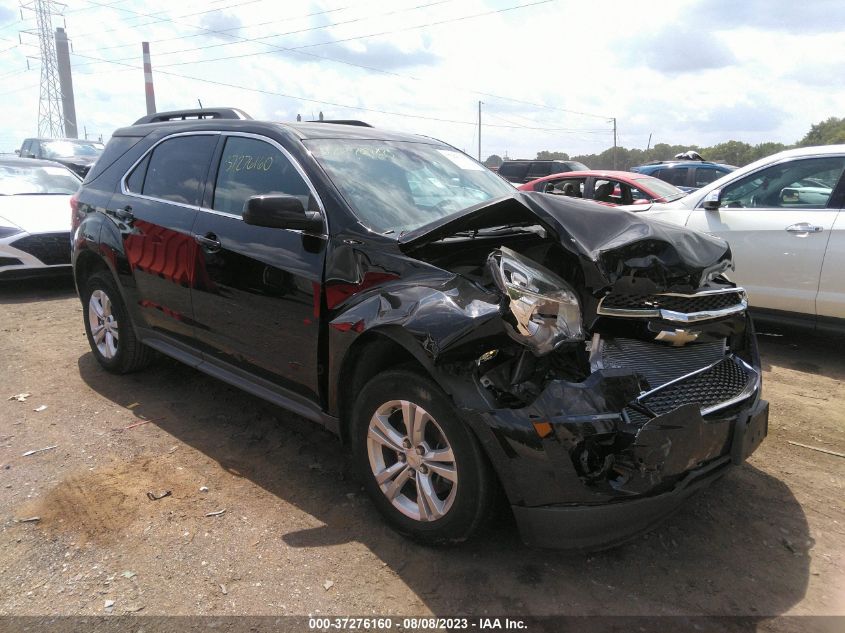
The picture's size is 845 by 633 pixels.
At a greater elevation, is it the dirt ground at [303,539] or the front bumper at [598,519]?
the front bumper at [598,519]

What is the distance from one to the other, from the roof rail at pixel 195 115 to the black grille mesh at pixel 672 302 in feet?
9.07

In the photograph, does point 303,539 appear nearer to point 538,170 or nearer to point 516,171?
point 538,170

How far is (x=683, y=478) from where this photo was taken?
2.35 m

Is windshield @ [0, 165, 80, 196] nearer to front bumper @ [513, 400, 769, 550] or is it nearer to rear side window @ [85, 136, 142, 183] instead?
rear side window @ [85, 136, 142, 183]

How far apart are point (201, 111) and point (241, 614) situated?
352 cm

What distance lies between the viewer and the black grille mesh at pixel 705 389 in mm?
2441

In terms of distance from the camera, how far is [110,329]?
4781mm

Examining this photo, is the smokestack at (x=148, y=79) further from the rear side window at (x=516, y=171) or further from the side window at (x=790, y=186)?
the side window at (x=790, y=186)

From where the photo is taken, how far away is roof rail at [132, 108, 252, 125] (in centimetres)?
432

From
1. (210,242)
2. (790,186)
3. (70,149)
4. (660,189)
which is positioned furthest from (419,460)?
(70,149)

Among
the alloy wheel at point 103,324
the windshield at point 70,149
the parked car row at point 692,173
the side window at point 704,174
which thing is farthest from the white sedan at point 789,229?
the windshield at point 70,149

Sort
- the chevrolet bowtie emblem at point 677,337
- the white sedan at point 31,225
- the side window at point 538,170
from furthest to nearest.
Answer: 1. the side window at point 538,170
2. the white sedan at point 31,225
3. the chevrolet bowtie emblem at point 677,337

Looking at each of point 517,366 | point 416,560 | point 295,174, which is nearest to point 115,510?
point 416,560

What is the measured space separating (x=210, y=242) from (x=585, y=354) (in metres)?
2.27
